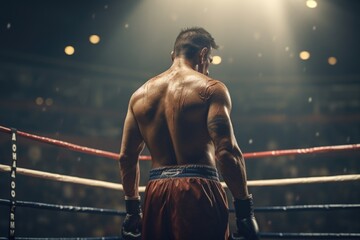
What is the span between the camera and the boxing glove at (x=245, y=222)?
1.89m

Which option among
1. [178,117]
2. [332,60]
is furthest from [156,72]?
[178,117]

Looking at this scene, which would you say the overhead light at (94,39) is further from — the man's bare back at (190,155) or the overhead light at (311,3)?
the man's bare back at (190,155)

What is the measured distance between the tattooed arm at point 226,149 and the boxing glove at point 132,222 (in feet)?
1.81

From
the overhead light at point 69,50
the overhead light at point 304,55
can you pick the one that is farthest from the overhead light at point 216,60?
the overhead light at point 69,50

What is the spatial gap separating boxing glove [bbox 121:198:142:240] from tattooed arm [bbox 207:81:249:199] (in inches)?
21.8

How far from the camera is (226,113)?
6.36 feet

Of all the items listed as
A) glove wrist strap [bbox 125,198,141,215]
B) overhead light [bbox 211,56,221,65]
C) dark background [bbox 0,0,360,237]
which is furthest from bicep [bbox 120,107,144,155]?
overhead light [bbox 211,56,221,65]

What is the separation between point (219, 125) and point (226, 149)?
10 cm

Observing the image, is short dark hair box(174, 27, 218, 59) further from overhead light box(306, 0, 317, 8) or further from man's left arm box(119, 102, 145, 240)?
overhead light box(306, 0, 317, 8)

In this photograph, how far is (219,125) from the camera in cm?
190

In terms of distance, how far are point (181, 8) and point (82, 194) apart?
4.04 m

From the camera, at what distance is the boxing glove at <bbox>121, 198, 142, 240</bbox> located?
87.0 inches

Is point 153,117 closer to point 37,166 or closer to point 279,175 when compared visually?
point 37,166

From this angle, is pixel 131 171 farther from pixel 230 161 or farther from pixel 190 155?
pixel 230 161
